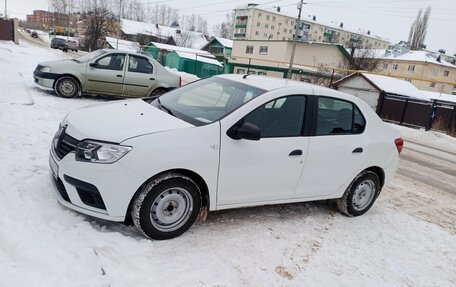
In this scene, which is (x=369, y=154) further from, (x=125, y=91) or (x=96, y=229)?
(x=125, y=91)

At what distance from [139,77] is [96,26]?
46783 mm

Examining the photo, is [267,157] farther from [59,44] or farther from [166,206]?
[59,44]

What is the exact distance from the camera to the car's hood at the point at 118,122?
11.8 feet

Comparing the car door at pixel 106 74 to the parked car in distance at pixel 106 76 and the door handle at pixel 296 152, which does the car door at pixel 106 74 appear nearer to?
the parked car in distance at pixel 106 76

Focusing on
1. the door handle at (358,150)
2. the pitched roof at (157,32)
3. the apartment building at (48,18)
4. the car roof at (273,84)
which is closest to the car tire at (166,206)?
the car roof at (273,84)

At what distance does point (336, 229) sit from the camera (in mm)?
4723

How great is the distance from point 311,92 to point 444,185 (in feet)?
16.0

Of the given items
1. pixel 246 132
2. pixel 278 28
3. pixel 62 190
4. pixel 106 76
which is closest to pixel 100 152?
pixel 62 190

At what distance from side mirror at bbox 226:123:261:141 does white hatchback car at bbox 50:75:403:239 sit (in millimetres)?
10

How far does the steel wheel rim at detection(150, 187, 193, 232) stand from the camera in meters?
3.68

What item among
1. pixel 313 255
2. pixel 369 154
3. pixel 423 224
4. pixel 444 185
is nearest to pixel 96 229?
pixel 313 255

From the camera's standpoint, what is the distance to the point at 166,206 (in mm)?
3742

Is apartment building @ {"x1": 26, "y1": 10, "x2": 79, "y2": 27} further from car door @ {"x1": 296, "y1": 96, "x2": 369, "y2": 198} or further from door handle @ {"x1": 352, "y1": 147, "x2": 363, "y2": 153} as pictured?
door handle @ {"x1": 352, "y1": 147, "x2": 363, "y2": 153}

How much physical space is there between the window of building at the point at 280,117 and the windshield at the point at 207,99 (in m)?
0.20
